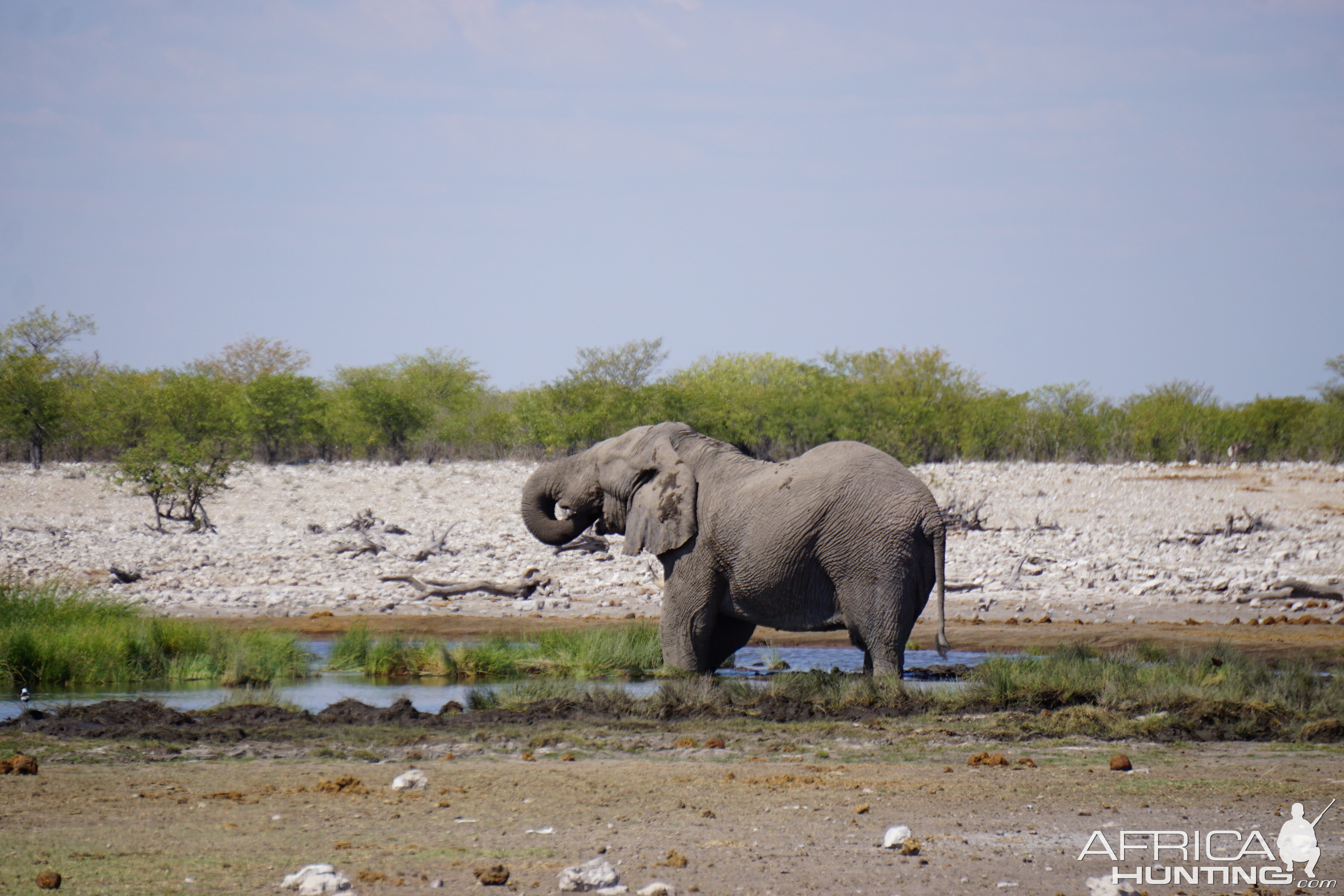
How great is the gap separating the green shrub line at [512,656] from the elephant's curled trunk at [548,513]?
A: 204 cm

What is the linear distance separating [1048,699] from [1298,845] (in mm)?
4916

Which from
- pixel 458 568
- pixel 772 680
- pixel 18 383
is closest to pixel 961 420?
pixel 458 568

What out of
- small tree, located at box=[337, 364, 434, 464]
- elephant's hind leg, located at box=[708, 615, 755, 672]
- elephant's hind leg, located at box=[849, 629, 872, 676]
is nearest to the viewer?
elephant's hind leg, located at box=[849, 629, 872, 676]

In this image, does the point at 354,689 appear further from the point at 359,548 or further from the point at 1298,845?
the point at 359,548

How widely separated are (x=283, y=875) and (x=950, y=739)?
558 centimetres

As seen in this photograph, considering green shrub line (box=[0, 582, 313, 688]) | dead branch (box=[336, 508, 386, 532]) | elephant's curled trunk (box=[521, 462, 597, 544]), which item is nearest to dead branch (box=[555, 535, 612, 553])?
dead branch (box=[336, 508, 386, 532])

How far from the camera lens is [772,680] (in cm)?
1136

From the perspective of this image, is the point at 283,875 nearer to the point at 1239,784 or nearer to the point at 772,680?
the point at 1239,784

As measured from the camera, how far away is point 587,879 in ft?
16.7

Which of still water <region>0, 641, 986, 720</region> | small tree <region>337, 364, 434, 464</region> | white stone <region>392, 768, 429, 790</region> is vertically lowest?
still water <region>0, 641, 986, 720</region>

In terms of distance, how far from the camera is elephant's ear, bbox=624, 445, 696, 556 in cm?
1164

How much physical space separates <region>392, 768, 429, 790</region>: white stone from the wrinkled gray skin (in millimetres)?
4612

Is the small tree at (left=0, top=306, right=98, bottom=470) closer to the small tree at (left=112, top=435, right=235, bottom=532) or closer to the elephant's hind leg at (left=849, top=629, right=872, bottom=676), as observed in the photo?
the small tree at (left=112, top=435, right=235, bottom=532)

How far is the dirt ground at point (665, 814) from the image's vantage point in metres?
5.38
